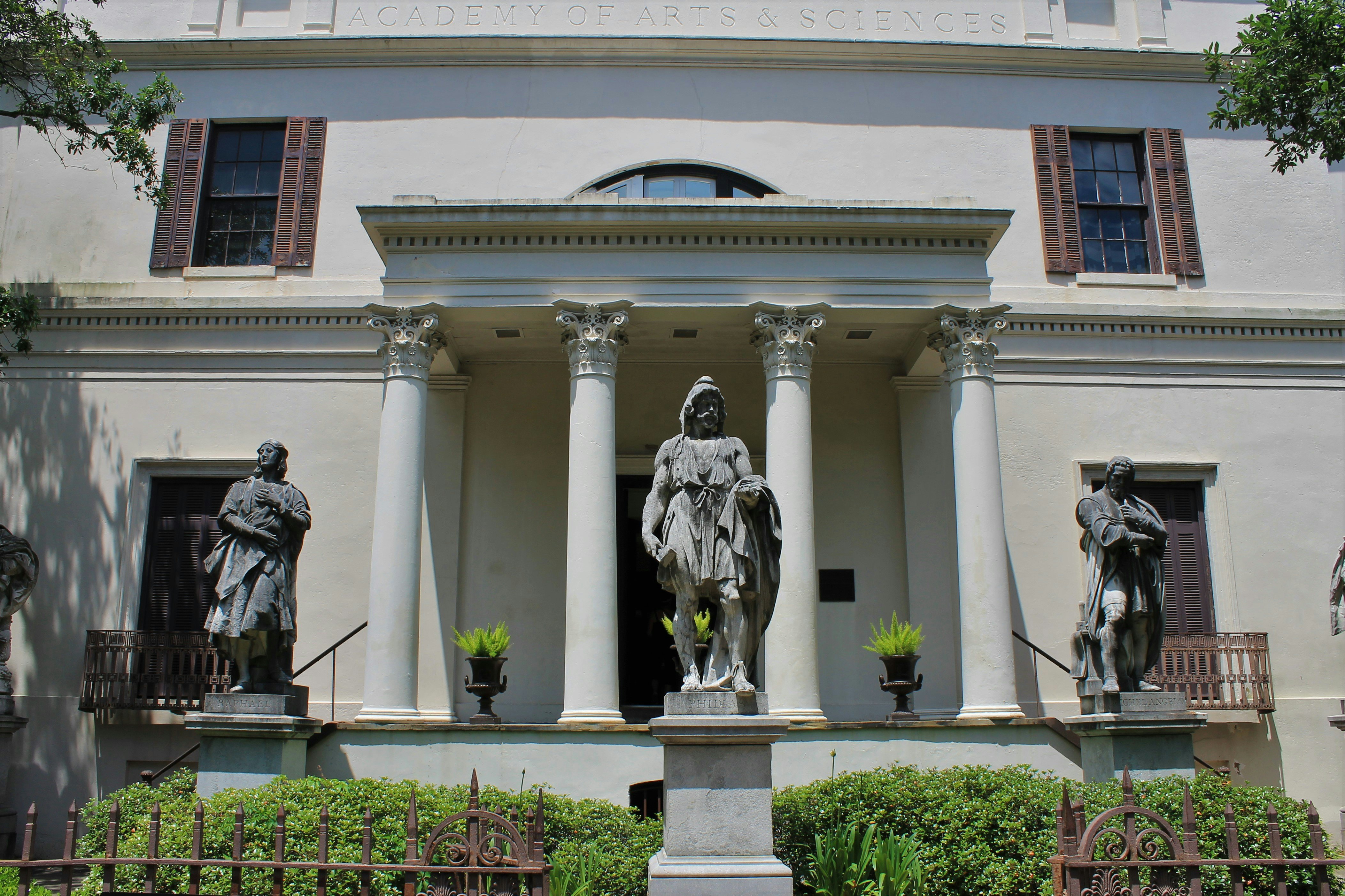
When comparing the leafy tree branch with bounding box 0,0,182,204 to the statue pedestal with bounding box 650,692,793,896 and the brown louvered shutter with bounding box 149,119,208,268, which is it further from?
the statue pedestal with bounding box 650,692,793,896

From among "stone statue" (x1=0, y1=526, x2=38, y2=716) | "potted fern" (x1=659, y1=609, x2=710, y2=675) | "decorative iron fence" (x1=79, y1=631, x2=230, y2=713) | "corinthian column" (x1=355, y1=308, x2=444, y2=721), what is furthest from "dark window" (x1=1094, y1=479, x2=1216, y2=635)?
"stone statue" (x1=0, y1=526, x2=38, y2=716)

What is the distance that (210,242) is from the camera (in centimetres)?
1719

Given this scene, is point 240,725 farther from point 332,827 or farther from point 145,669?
point 145,669

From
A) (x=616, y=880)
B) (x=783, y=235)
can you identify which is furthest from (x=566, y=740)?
(x=783, y=235)

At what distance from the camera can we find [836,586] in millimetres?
15789

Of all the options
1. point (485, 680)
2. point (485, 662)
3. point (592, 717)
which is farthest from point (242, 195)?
point (592, 717)

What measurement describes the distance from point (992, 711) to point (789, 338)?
5.01m

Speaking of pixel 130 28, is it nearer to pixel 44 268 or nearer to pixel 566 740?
pixel 44 268

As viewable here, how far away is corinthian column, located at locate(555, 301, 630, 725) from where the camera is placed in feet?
40.5

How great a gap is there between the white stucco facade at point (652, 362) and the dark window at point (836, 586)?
190mm

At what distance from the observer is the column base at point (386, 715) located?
39.6 ft

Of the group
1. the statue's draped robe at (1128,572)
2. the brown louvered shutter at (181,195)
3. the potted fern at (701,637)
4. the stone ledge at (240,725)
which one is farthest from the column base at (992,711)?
the brown louvered shutter at (181,195)

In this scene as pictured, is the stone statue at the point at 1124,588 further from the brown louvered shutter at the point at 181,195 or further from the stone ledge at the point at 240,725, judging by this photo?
the brown louvered shutter at the point at 181,195

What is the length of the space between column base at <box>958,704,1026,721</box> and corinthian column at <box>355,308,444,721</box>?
6319mm
